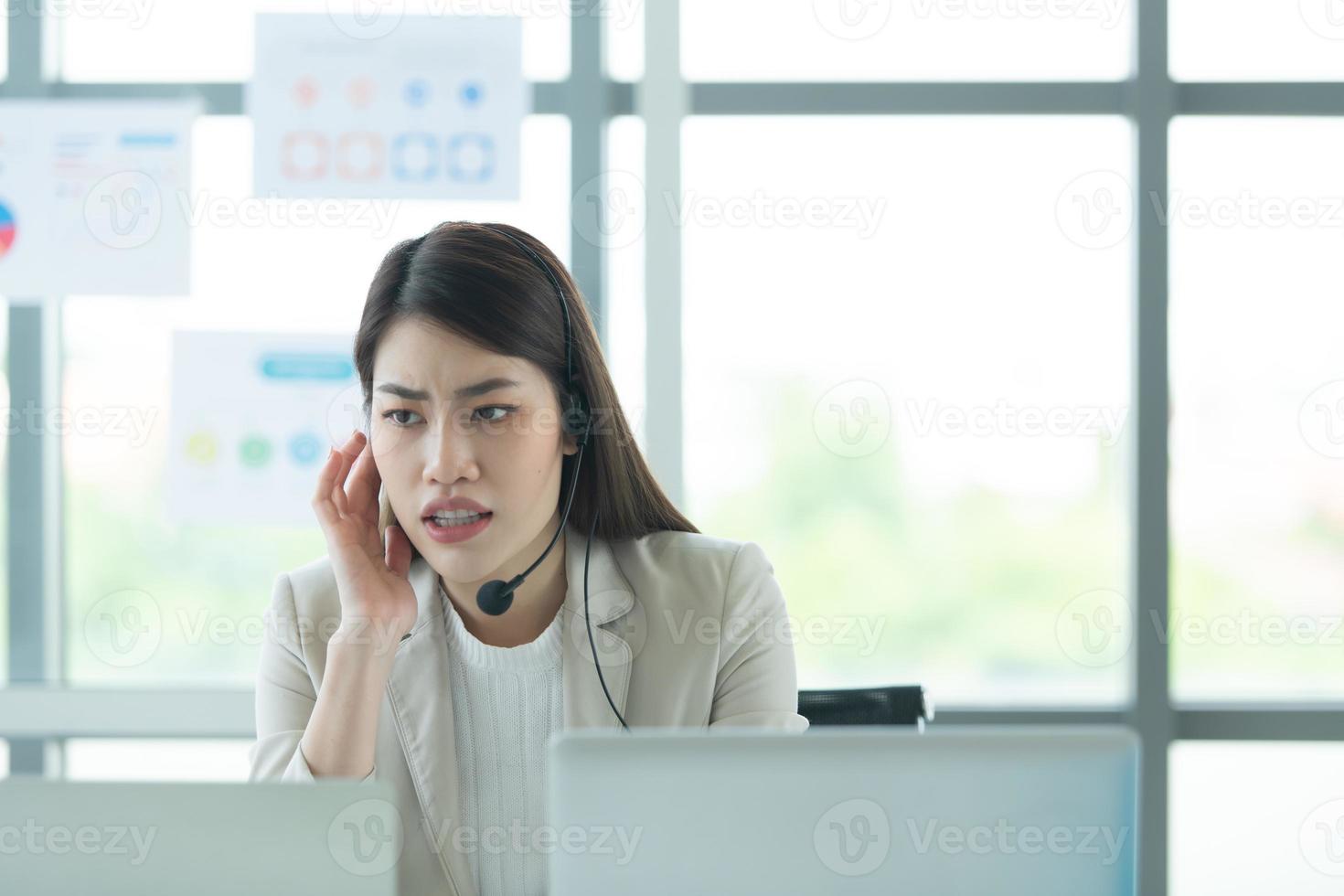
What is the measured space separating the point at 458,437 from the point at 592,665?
360 mm

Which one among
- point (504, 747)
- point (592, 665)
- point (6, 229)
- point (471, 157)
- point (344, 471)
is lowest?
point (504, 747)

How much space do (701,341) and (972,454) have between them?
2.32 ft

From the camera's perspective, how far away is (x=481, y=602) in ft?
4.63

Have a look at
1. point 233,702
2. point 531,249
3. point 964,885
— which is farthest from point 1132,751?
point 233,702

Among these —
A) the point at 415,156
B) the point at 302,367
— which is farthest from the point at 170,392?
the point at 415,156

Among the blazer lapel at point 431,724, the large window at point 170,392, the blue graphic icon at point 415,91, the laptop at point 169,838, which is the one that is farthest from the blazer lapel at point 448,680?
the blue graphic icon at point 415,91

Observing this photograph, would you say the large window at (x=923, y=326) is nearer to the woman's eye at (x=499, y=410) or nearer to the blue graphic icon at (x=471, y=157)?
the blue graphic icon at (x=471, y=157)

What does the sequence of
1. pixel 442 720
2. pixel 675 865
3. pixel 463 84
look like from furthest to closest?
pixel 463 84
pixel 442 720
pixel 675 865

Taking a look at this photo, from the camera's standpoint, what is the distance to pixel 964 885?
2.19 feet

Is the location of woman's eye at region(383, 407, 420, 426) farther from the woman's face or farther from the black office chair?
the black office chair

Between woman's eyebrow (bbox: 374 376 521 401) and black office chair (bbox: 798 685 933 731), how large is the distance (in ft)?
2.04

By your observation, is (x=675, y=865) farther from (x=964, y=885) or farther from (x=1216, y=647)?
(x=1216, y=647)

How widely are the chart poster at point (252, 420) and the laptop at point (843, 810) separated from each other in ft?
6.42

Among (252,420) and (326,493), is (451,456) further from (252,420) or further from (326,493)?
(252,420)
